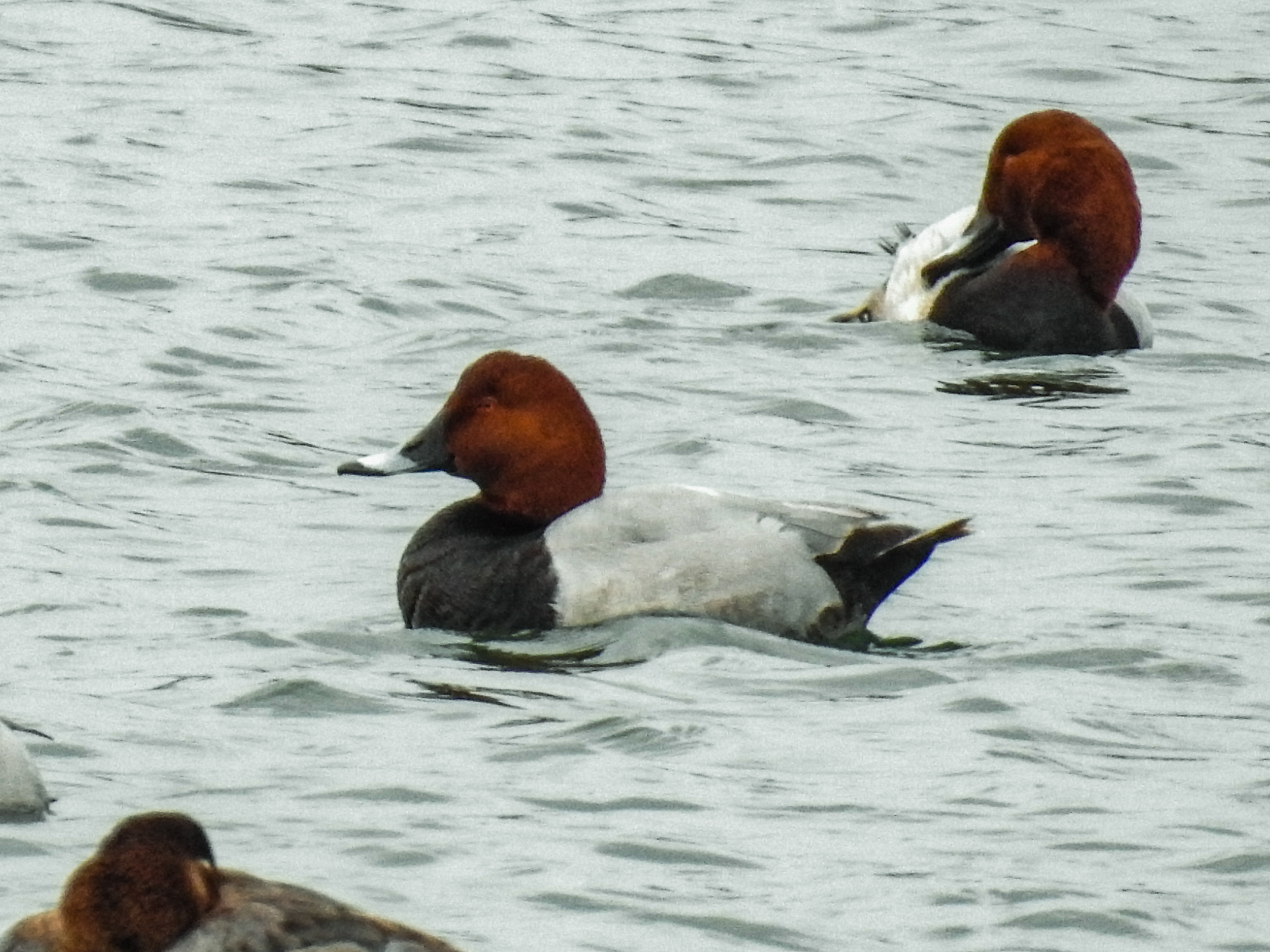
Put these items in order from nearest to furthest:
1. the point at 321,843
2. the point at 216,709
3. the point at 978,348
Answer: the point at 321,843
the point at 216,709
the point at 978,348

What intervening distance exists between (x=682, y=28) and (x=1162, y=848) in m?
12.0

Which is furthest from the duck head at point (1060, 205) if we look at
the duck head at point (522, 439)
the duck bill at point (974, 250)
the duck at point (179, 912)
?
the duck at point (179, 912)

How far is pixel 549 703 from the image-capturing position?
7.49m

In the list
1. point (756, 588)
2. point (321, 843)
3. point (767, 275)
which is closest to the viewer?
point (321, 843)

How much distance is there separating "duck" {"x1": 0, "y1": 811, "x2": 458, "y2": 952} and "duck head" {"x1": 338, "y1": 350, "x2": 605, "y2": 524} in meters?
3.44

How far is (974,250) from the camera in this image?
12.0m

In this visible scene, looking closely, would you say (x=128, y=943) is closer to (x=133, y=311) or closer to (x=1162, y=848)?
(x=1162, y=848)

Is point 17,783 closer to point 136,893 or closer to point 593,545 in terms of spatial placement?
point 136,893

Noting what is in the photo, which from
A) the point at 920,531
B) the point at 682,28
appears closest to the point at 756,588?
the point at 920,531

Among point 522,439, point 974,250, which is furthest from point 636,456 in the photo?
point 974,250

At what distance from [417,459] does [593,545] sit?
728mm

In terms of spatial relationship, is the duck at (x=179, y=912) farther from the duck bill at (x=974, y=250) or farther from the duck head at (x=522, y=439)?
the duck bill at (x=974, y=250)

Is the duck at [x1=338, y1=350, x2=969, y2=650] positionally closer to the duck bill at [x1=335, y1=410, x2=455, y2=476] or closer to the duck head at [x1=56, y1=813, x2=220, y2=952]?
the duck bill at [x1=335, y1=410, x2=455, y2=476]

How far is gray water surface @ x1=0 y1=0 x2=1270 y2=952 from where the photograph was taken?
637 centimetres
